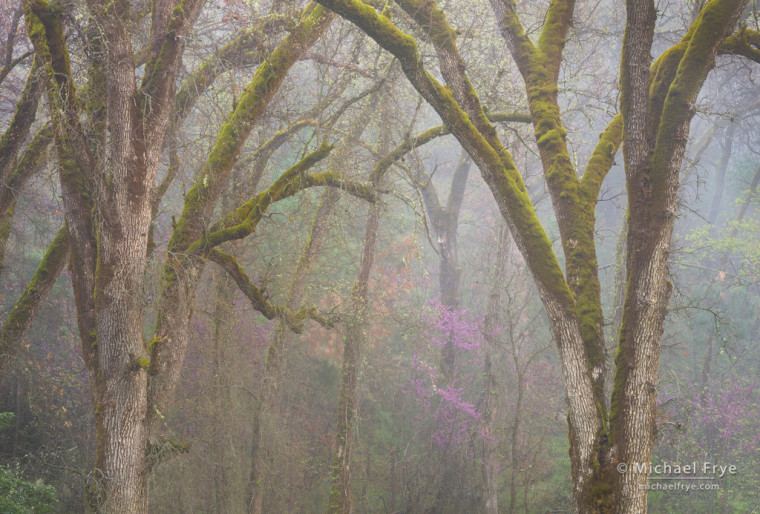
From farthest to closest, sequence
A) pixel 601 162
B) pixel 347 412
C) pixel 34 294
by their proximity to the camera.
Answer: pixel 347 412 → pixel 34 294 → pixel 601 162

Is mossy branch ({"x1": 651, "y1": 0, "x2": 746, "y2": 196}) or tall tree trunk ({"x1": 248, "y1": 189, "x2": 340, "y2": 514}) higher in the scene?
mossy branch ({"x1": 651, "y1": 0, "x2": 746, "y2": 196})

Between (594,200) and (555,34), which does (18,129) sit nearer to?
(555,34)

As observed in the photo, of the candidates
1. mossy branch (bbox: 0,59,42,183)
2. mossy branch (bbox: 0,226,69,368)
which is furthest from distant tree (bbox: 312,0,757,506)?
mossy branch (bbox: 0,226,69,368)

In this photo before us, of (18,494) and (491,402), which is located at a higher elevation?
(491,402)

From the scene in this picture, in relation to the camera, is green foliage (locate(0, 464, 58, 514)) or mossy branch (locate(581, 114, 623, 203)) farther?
mossy branch (locate(581, 114, 623, 203))

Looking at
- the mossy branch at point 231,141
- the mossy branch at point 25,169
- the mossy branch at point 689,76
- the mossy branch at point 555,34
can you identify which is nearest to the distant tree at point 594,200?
the mossy branch at point 689,76

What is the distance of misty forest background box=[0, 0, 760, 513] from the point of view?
655cm

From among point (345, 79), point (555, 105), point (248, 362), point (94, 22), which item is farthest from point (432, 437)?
point (94, 22)

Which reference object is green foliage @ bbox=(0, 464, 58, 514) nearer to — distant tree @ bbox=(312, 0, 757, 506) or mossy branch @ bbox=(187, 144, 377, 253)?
mossy branch @ bbox=(187, 144, 377, 253)

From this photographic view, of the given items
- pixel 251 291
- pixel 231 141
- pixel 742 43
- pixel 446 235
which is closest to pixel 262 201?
pixel 231 141

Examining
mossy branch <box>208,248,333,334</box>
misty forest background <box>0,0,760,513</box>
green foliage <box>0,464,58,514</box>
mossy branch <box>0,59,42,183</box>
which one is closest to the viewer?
green foliage <box>0,464,58,514</box>

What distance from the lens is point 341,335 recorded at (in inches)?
322

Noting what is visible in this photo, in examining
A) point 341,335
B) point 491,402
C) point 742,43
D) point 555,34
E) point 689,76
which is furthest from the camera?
point 491,402

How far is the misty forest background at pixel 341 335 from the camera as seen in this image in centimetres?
655
